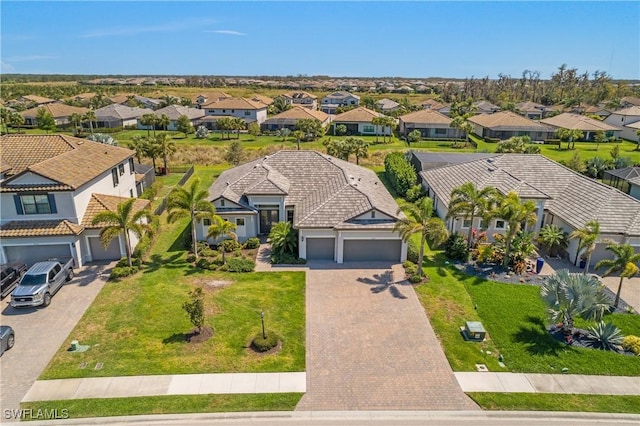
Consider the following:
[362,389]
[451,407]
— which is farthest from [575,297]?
[362,389]

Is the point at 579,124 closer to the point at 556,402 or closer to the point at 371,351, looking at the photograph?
the point at 556,402

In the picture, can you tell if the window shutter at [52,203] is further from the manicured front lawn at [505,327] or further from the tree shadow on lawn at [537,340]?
the tree shadow on lawn at [537,340]

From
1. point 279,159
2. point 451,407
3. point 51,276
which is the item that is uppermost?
point 279,159

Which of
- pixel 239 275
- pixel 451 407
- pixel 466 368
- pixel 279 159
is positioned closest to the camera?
pixel 451 407

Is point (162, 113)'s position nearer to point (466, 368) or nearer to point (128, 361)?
point (128, 361)

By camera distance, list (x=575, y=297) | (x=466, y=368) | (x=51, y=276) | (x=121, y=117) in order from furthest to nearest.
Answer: (x=121, y=117)
(x=51, y=276)
(x=575, y=297)
(x=466, y=368)

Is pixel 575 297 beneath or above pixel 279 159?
beneath
